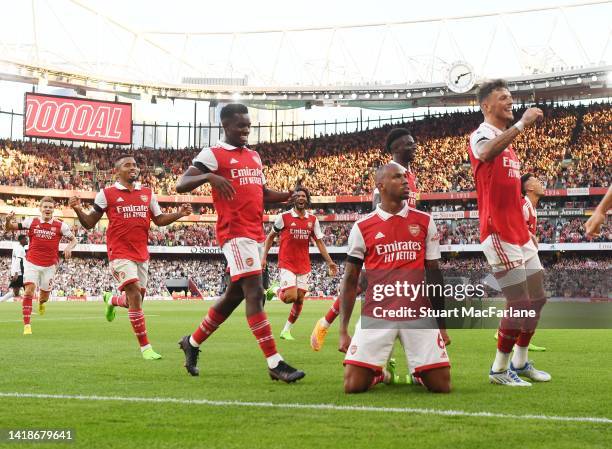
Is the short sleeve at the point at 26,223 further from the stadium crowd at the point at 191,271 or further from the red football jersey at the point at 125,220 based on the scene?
the stadium crowd at the point at 191,271

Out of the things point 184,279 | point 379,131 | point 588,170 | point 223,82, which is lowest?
point 184,279

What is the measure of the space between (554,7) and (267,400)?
50.9 meters

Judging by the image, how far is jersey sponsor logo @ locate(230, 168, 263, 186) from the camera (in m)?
7.65

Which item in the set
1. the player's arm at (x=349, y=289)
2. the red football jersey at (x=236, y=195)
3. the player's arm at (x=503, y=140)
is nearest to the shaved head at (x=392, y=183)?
the player's arm at (x=349, y=289)

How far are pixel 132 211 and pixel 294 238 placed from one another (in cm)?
400

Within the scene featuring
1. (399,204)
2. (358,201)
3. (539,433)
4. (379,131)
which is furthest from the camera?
(379,131)

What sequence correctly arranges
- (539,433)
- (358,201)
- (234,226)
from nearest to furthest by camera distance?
(539,433) < (234,226) < (358,201)

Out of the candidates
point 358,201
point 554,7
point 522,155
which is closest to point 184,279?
point 358,201

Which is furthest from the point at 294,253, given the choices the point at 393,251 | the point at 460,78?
the point at 460,78

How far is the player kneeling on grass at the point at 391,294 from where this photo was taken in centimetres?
623

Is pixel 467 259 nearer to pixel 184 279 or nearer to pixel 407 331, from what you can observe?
pixel 184 279

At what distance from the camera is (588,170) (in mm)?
52031

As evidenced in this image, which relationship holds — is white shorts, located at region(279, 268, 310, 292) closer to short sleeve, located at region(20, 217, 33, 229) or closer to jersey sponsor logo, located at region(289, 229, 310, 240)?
jersey sponsor logo, located at region(289, 229, 310, 240)

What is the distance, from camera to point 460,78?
5456cm
